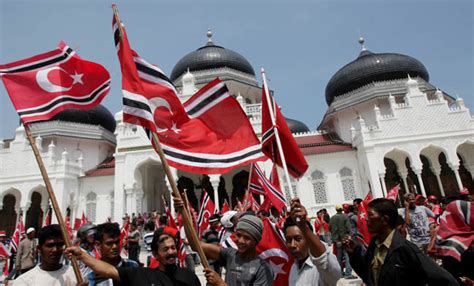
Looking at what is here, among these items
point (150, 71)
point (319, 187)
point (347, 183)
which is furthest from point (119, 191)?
point (150, 71)

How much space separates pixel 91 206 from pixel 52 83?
2039 centimetres

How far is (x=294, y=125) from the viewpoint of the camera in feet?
96.4

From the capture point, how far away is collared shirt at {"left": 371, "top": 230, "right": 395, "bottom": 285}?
219cm

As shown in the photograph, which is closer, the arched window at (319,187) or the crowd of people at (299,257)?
the crowd of people at (299,257)

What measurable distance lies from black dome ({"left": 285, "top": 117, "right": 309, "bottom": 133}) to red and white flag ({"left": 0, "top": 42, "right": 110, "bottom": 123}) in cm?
2553

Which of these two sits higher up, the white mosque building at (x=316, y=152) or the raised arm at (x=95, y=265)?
the white mosque building at (x=316, y=152)

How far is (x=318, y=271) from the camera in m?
2.30

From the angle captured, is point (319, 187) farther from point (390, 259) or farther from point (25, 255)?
point (390, 259)

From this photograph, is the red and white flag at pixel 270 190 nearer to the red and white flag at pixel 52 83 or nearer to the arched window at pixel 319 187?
the red and white flag at pixel 52 83

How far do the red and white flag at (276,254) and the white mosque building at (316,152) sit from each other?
50.5 feet

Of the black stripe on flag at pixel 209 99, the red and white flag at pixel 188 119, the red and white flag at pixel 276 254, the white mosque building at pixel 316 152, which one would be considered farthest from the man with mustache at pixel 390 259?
the white mosque building at pixel 316 152

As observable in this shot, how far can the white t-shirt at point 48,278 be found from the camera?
2283mm

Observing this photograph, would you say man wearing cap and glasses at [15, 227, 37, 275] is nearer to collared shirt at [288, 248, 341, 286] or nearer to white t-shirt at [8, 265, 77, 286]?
white t-shirt at [8, 265, 77, 286]

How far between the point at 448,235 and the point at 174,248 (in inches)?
83.5
